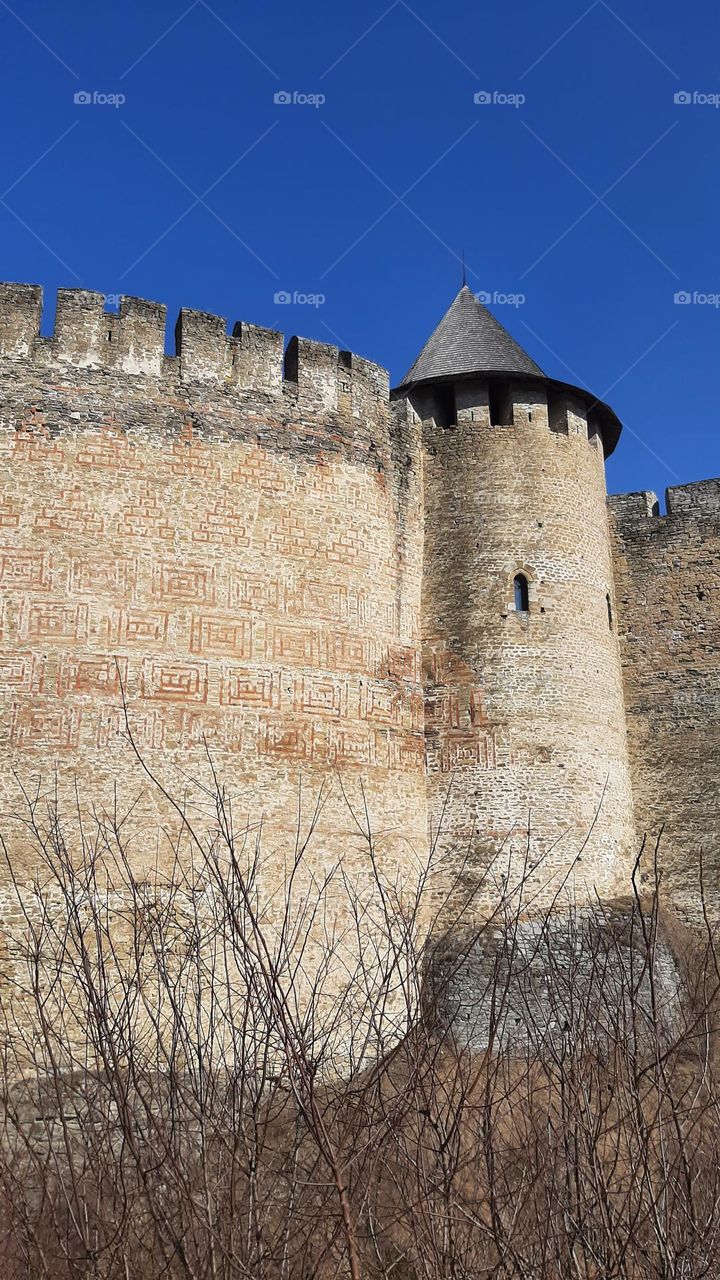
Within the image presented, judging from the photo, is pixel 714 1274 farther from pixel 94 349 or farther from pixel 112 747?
pixel 94 349

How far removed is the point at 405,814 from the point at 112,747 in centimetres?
410

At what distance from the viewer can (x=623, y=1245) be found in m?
4.91

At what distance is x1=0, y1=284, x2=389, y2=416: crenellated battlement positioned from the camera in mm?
14164

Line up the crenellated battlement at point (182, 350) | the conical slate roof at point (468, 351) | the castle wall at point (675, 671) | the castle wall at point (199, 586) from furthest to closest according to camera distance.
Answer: the conical slate roof at point (468, 351) → the castle wall at point (675, 671) → the crenellated battlement at point (182, 350) → the castle wall at point (199, 586)

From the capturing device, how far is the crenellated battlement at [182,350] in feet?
46.5

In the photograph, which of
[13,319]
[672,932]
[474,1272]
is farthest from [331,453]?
[474,1272]

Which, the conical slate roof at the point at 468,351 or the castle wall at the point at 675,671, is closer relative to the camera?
the castle wall at the point at 675,671

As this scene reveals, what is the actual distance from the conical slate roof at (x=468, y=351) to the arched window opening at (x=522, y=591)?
3.26 metres

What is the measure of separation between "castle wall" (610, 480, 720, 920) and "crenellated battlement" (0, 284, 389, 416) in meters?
5.46

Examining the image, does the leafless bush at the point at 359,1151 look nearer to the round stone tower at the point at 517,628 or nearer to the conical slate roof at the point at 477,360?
the round stone tower at the point at 517,628

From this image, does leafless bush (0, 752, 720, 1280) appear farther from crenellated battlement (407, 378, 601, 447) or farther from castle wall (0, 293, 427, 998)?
crenellated battlement (407, 378, 601, 447)

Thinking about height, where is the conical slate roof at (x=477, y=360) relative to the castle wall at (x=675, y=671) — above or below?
above

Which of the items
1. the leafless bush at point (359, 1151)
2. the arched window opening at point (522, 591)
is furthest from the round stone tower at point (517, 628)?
the leafless bush at point (359, 1151)

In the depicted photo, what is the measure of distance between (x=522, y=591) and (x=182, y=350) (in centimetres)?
587
